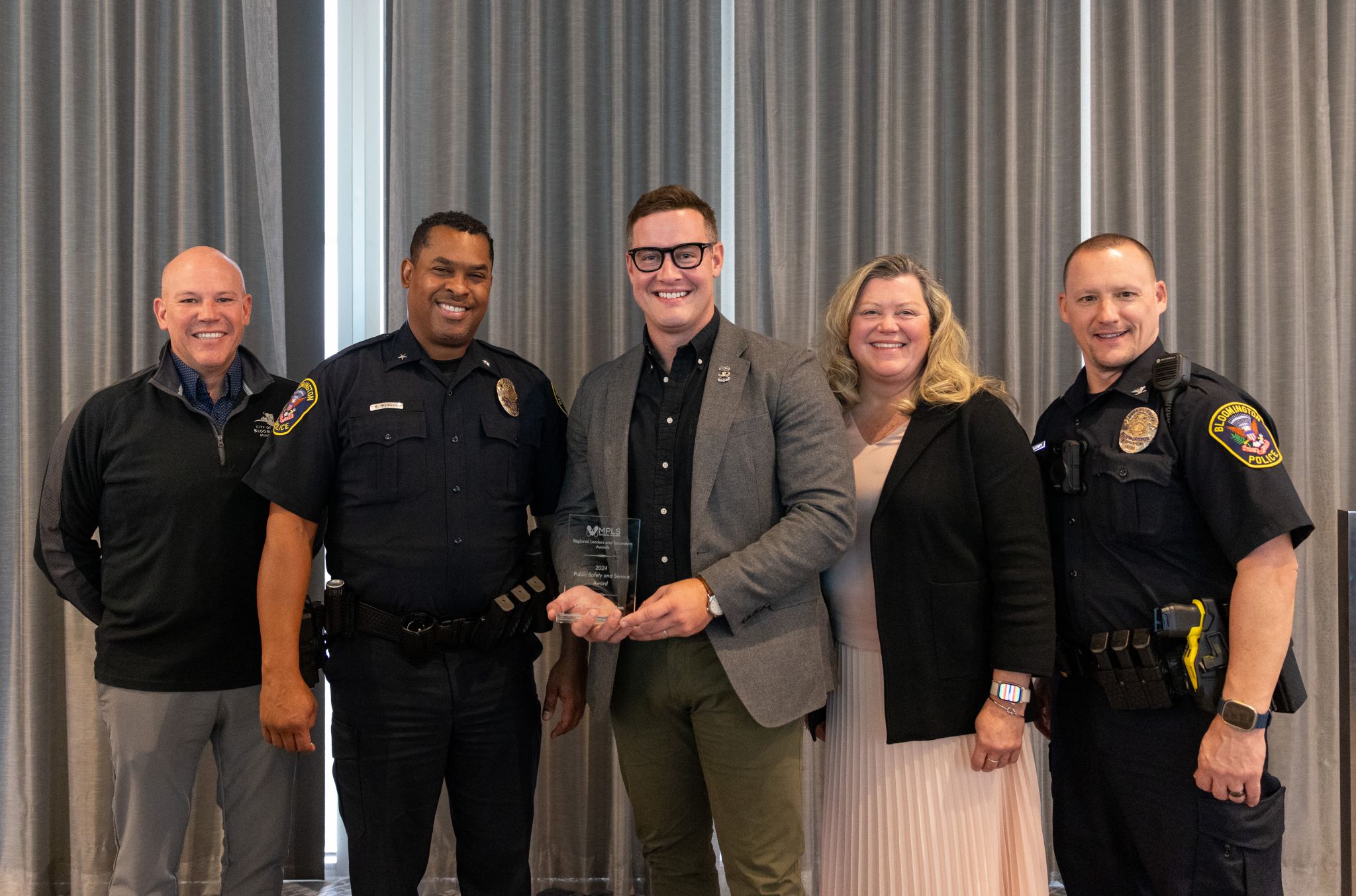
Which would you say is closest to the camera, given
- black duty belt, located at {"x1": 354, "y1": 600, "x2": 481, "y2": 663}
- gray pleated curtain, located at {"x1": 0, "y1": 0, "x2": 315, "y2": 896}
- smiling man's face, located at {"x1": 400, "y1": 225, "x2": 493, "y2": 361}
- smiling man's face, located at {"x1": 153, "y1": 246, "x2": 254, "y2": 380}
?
black duty belt, located at {"x1": 354, "y1": 600, "x2": 481, "y2": 663}

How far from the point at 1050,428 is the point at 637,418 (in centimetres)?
102

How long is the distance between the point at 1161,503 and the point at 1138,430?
0.17 meters

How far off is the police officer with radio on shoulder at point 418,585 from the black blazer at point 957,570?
0.85 metres

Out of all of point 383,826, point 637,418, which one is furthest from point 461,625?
point 637,418

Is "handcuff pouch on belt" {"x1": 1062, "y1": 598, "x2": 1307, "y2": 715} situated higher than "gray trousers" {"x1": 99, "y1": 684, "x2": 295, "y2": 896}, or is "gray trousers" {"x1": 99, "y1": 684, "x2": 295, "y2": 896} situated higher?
"handcuff pouch on belt" {"x1": 1062, "y1": 598, "x2": 1307, "y2": 715}

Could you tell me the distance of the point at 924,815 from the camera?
5.99 feet

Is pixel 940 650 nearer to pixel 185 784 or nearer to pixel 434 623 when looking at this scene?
pixel 434 623

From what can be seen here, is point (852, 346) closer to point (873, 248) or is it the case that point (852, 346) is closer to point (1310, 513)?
point (873, 248)

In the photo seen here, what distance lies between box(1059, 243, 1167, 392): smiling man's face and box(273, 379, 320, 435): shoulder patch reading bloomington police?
1839mm

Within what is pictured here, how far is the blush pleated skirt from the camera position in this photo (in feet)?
5.97

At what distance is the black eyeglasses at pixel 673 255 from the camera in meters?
1.93

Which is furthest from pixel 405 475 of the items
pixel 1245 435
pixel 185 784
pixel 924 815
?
A: pixel 1245 435

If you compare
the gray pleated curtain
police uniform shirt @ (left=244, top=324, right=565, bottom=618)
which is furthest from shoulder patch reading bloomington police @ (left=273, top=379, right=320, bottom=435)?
the gray pleated curtain

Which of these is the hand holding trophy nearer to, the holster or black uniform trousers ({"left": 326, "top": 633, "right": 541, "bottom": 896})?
black uniform trousers ({"left": 326, "top": 633, "right": 541, "bottom": 896})
